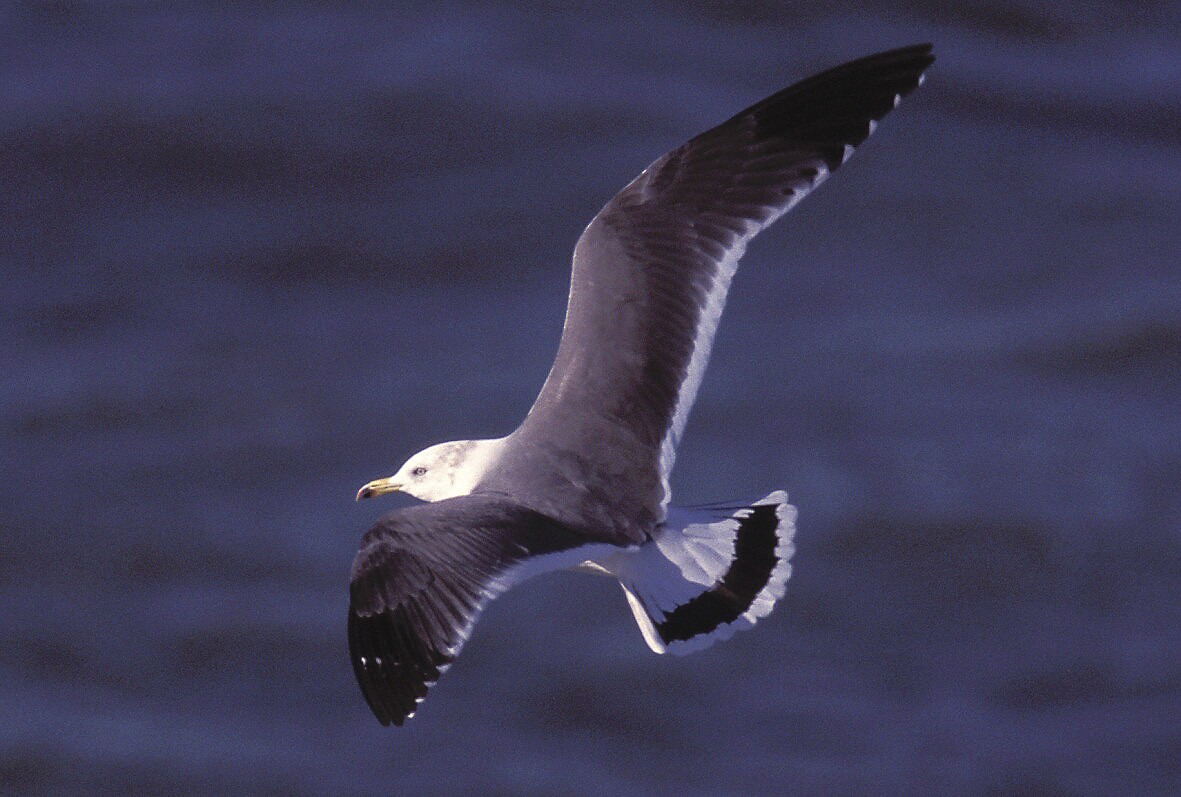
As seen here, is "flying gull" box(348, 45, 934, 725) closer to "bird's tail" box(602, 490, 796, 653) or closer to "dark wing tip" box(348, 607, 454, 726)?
"bird's tail" box(602, 490, 796, 653)

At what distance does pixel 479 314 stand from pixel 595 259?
2173 millimetres

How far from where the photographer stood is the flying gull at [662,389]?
19.7ft

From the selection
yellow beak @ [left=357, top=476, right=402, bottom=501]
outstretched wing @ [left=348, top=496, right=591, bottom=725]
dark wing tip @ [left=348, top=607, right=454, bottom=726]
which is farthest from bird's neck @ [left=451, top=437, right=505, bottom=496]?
dark wing tip @ [left=348, top=607, right=454, bottom=726]

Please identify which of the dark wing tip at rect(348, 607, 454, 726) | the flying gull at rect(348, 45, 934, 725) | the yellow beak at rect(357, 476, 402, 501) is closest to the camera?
the dark wing tip at rect(348, 607, 454, 726)

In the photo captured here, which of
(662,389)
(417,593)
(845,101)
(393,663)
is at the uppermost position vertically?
(845,101)

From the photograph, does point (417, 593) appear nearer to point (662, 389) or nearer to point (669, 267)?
point (662, 389)

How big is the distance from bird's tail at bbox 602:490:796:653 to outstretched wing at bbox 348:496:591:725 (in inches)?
23.8

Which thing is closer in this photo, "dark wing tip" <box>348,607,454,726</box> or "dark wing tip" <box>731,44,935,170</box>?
"dark wing tip" <box>348,607,454,726</box>

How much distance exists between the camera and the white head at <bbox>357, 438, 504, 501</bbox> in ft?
20.3

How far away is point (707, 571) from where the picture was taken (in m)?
6.11

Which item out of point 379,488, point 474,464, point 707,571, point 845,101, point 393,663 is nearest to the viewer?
point 393,663

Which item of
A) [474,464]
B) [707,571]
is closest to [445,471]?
[474,464]

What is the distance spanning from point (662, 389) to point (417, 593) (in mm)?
1169

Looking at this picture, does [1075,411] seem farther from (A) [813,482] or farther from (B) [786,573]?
(B) [786,573]
